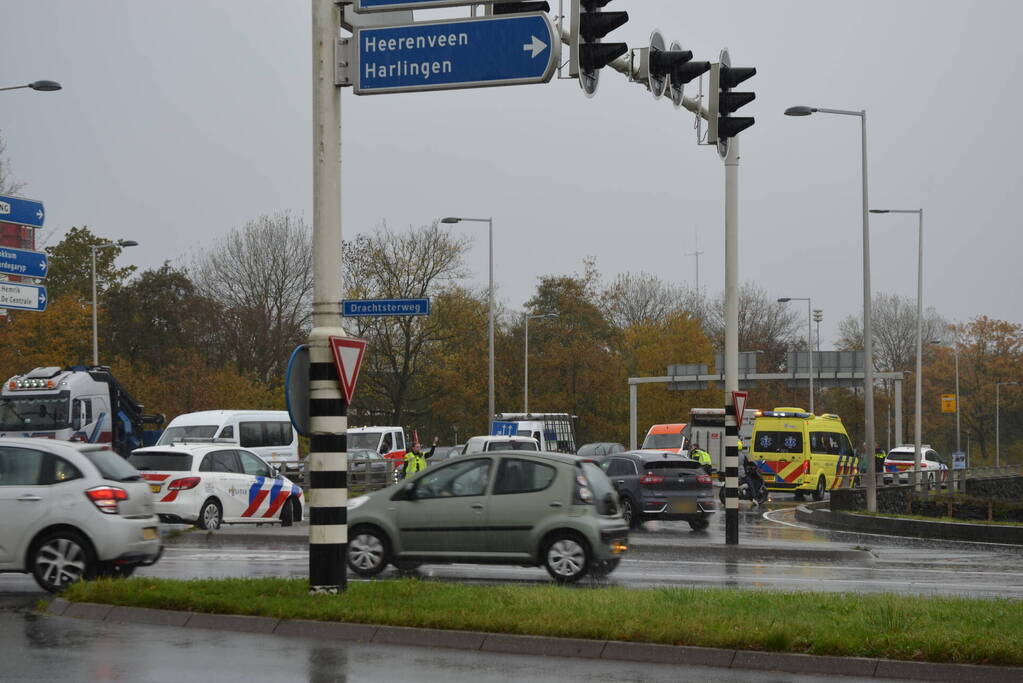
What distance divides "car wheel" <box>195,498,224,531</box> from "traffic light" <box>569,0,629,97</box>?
13.0 m

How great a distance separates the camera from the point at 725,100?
61.9 ft

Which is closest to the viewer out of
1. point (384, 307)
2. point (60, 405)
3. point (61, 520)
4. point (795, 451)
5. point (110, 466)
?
point (384, 307)

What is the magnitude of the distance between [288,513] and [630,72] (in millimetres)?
13092

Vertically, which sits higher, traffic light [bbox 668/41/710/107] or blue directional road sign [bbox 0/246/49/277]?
traffic light [bbox 668/41/710/107]

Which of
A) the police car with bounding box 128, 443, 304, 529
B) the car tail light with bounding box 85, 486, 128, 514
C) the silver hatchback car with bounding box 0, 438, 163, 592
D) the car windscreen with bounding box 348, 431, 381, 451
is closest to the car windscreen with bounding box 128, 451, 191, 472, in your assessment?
the police car with bounding box 128, 443, 304, 529

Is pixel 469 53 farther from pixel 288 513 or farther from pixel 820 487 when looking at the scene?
pixel 820 487

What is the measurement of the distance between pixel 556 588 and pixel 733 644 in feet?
10.3

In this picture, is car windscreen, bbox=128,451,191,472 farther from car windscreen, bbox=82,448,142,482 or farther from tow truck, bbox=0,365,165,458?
tow truck, bbox=0,365,165,458

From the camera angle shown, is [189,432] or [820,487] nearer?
[189,432]

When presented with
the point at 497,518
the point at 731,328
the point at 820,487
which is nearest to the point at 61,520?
the point at 497,518

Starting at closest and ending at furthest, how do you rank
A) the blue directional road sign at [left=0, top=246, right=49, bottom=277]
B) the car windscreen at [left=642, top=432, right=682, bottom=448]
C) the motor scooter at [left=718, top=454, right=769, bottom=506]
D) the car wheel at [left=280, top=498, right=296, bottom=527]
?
the blue directional road sign at [left=0, top=246, right=49, bottom=277] → the car wheel at [left=280, top=498, right=296, bottom=527] → the motor scooter at [left=718, top=454, right=769, bottom=506] → the car windscreen at [left=642, top=432, right=682, bottom=448]

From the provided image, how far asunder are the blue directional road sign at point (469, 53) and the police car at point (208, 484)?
12275mm

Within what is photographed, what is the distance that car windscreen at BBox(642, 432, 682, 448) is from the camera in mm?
46250

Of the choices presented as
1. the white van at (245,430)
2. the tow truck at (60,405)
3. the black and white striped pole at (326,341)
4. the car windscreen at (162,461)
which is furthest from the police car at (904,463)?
the black and white striped pole at (326,341)
